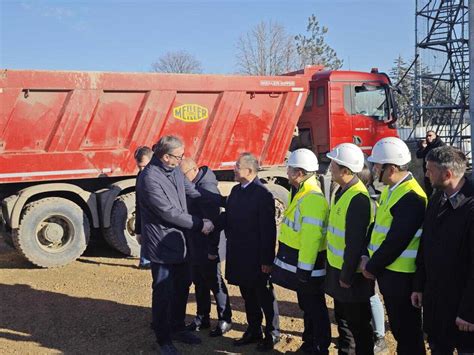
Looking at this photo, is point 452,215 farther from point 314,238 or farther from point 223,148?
point 223,148

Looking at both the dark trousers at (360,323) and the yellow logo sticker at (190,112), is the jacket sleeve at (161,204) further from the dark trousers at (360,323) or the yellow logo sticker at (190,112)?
the yellow logo sticker at (190,112)

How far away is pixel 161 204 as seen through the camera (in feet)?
12.2

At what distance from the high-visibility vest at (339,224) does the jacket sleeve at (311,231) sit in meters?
0.11

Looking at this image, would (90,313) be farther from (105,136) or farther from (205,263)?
(105,136)

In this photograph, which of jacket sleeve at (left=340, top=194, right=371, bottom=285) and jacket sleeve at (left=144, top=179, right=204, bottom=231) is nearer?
jacket sleeve at (left=340, top=194, right=371, bottom=285)

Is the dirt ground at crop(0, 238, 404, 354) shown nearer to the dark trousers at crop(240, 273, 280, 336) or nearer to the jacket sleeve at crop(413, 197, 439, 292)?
the dark trousers at crop(240, 273, 280, 336)

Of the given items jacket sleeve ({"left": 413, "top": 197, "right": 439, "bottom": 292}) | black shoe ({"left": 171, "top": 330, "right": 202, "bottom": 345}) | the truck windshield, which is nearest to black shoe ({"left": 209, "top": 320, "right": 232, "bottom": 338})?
black shoe ({"left": 171, "top": 330, "right": 202, "bottom": 345})

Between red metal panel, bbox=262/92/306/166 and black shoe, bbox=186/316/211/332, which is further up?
red metal panel, bbox=262/92/306/166

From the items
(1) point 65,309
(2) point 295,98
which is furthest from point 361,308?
(2) point 295,98

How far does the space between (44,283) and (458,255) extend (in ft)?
17.4

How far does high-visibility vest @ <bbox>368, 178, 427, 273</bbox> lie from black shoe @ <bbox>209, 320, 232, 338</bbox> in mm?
1860

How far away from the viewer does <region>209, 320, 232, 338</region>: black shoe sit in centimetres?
436

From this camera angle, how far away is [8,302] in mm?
5539

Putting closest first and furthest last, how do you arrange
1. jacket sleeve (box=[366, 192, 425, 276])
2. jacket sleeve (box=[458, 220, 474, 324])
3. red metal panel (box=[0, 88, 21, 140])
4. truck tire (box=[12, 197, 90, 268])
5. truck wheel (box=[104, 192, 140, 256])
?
1. jacket sleeve (box=[458, 220, 474, 324])
2. jacket sleeve (box=[366, 192, 425, 276])
3. red metal panel (box=[0, 88, 21, 140])
4. truck tire (box=[12, 197, 90, 268])
5. truck wheel (box=[104, 192, 140, 256])
